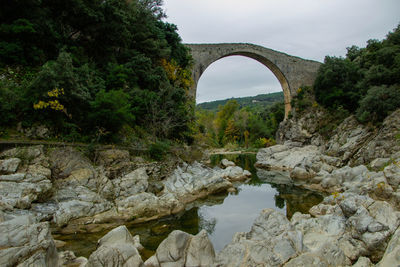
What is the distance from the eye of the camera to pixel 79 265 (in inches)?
147

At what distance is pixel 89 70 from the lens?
9258 millimetres

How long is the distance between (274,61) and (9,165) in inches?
835

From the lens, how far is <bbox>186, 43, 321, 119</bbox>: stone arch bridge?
60.5ft

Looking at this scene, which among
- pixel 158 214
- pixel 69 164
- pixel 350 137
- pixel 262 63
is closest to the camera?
pixel 158 214

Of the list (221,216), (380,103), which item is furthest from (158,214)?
(380,103)

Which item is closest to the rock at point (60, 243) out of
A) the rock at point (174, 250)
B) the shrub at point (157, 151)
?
the rock at point (174, 250)

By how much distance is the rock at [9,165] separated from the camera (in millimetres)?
5367

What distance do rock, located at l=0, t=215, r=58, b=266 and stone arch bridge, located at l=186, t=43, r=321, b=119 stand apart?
52.0 ft

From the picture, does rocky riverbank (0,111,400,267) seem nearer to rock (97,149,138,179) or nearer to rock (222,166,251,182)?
rock (97,149,138,179)

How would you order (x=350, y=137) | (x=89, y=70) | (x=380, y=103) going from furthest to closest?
(x=350, y=137)
(x=380, y=103)
(x=89, y=70)

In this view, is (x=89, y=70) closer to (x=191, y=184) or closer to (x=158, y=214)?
(x=191, y=184)

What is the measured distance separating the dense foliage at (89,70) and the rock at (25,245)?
4365mm

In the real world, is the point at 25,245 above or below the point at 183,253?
above

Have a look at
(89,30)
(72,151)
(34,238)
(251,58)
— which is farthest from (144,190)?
(251,58)
